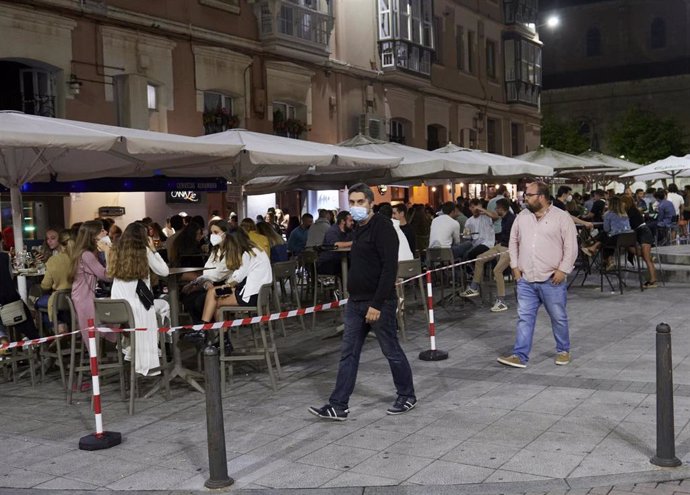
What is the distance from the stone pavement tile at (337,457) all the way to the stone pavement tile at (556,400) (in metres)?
1.69

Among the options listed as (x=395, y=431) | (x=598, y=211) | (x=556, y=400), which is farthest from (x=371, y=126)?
(x=395, y=431)

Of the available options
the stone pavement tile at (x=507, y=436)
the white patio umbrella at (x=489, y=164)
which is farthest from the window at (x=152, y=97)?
the stone pavement tile at (x=507, y=436)

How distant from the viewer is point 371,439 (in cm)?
647

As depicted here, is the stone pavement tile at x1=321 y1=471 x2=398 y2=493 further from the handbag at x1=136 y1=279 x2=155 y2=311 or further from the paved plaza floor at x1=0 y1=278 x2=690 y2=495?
the handbag at x1=136 y1=279 x2=155 y2=311

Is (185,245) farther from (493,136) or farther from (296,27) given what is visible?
(493,136)

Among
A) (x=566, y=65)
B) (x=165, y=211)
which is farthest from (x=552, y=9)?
(x=165, y=211)

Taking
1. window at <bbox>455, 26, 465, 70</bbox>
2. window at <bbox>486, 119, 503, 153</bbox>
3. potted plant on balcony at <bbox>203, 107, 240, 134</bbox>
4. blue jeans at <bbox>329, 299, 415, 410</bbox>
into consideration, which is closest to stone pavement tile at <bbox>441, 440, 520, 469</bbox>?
blue jeans at <bbox>329, 299, 415, 410</bbox>

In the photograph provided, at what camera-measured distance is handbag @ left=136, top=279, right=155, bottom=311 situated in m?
8.18

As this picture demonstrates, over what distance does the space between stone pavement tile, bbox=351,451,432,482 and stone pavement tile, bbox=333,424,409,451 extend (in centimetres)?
24

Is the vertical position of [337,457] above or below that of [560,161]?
below

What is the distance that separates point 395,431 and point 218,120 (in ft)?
49.4

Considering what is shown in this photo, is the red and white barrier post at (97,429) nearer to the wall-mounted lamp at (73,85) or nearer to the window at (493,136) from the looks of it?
the wall-mounted lamp at (73,85)

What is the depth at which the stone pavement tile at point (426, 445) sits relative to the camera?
19.9 ft

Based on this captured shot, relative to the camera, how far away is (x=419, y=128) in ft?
96.9
